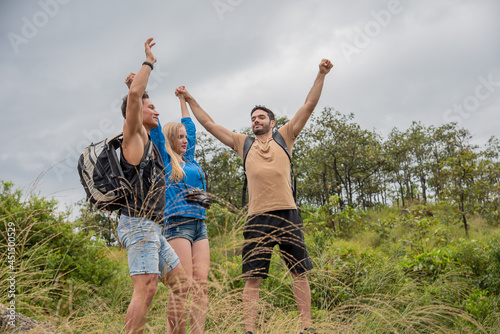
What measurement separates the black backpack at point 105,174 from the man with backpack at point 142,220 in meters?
0.05

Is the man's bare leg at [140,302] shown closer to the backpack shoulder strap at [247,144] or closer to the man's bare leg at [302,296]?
the man's bare leg at [302,296]

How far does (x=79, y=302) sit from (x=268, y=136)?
247 centimetres

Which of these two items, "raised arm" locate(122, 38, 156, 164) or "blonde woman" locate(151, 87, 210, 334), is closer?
"raised arm" locate(122, 38, 156, 164)

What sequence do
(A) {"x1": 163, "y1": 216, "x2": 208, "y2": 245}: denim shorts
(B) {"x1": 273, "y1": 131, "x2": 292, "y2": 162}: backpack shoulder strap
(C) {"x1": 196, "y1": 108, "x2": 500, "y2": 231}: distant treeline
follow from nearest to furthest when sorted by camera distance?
(A) {"x1": 163, "y1": 216, "x2": 208, "y2": 245}: denim shorts, (B) {"x1": 273, "y1": 131, "x2": 292, "y2": 162}: backpack shoulder strap, (C) {"x1": 196, "y1": 108, "x2": 500, "y2": 231}: distant treeline

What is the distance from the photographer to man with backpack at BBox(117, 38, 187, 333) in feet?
7.00

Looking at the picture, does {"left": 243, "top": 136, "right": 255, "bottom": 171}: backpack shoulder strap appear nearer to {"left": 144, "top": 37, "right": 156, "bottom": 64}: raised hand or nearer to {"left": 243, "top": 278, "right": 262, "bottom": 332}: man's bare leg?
{"left": 243, "top": 278, "right": 262, "bottom": 332}: man's bare leg

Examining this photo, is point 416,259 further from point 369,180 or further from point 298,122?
point 369,180

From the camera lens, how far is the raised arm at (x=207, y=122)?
3686 millimetres

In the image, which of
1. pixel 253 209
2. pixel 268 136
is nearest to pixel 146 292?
pixel 253 209

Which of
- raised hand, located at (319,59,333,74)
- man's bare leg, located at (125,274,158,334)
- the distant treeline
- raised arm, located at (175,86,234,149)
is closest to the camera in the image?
man's bare leg, located at (125,274,158,334)

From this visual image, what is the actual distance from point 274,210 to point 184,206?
2.55 ft

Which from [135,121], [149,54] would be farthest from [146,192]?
[149,54]

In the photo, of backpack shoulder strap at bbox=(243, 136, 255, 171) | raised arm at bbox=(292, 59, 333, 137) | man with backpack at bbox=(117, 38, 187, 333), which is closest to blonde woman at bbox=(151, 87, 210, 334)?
man with backpack at bbox=(117, 38, 187, 333)

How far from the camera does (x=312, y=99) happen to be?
3.51 metres
